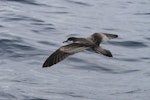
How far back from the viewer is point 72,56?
11.9m

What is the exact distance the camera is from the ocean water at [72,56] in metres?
9.78

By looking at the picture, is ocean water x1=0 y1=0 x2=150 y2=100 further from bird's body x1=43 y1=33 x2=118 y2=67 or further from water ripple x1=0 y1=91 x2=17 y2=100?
bird's body x1=43 y1=33 x2=118 y2=67

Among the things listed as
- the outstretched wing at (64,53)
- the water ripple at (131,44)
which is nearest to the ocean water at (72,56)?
the water ripple at (131,44)

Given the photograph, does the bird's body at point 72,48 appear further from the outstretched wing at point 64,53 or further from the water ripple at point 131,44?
the water ripple at point 131,44

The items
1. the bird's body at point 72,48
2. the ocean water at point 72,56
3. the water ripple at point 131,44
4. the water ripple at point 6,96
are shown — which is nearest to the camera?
the bird's body at point 72,48

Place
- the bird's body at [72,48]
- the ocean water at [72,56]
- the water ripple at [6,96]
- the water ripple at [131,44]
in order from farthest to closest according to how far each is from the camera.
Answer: the water ripple at [131,44] < the ocean water at [72,56] < the water ripple at [6,96] < the bird's body at [72,48]

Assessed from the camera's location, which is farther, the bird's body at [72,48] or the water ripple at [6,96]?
the water ripple at [6,96]

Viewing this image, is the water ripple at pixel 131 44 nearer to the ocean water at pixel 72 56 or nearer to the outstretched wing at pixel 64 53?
the ocean water at pixel 72 56

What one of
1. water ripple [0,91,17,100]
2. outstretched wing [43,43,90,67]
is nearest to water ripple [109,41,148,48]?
water ripple [0,91,17,100]

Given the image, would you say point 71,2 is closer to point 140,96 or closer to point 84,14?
point 84,14

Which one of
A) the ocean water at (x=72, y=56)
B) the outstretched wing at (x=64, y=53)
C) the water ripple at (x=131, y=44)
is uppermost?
the outstretched wing at (x=64, y=53)

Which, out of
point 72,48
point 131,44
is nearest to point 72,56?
point 131,44

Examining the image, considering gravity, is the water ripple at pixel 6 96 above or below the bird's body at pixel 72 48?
below

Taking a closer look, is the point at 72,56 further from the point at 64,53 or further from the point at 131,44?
the point at 64,53
